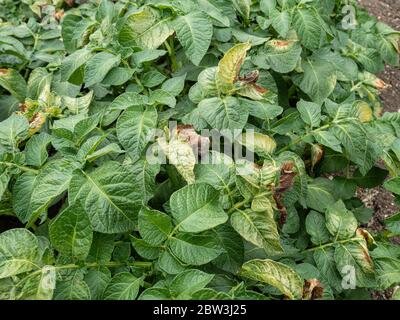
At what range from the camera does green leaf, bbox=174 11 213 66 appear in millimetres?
1495

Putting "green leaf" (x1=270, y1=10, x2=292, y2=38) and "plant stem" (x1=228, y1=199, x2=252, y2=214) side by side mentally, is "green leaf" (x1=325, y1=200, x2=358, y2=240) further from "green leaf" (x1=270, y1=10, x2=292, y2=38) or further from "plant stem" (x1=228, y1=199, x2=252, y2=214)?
"green leaf" (x1=270, y1=10, x2=292, y2=38)

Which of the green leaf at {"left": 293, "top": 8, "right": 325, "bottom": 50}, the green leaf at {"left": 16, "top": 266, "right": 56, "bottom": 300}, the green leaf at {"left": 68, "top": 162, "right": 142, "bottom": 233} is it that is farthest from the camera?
the green leaf at {"left": 293, "top": 8, "right": 325, "bottom": 50}

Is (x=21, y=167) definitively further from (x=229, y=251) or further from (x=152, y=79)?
(x=229, y=251)

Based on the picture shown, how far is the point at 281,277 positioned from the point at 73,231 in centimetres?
47

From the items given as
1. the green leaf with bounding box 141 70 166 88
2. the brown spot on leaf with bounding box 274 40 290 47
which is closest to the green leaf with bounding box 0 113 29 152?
the green leaf with bounding box 141 70 166 88

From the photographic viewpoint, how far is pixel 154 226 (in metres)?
1.18

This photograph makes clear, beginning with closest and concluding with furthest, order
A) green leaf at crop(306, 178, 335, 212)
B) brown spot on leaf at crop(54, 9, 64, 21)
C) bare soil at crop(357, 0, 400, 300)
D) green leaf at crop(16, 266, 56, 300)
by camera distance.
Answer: green leaf at crop(16, 266, 56, 300)
green leaf at crop(306, 178, 335, 212)
bare soil at crop(357, 0, 400, 300)
brown spot on leaf at crop(54, 9, 64, 21)

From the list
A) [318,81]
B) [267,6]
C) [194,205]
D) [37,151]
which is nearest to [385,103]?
[318,81]

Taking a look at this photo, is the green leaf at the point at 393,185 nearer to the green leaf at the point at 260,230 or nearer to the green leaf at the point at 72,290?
the green leaf at the point at 260,230

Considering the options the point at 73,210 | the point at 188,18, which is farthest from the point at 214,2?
the point at 73,210

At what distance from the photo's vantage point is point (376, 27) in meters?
2.12

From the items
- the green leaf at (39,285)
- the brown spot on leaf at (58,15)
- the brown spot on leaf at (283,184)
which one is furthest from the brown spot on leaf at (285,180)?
the brown spot on leaf at (58,15)

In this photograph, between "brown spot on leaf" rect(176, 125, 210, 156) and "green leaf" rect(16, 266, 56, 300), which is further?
"brown spot on leaf" rect(176, 125, 210, 156)
